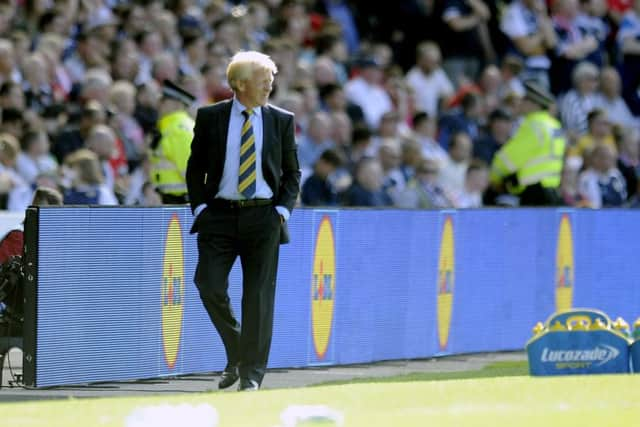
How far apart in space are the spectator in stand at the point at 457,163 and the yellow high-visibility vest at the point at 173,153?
5.60m

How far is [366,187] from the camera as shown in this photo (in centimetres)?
1814

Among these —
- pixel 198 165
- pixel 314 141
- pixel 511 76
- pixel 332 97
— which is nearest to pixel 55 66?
pixel 314 141

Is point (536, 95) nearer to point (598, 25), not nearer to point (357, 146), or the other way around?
point (357, 146)

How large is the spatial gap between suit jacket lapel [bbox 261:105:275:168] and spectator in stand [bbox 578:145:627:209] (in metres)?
9.92

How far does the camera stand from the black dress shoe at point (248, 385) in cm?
1195

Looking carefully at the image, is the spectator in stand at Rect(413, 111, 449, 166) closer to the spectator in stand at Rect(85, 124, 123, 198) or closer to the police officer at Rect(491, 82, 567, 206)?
the police officer at Rect(491, 82, 567, 206)

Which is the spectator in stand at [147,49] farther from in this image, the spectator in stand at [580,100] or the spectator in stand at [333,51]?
the spectator in stand at [580,100]

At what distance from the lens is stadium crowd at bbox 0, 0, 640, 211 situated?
1761 centimetres

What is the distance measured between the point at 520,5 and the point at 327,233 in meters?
10.8

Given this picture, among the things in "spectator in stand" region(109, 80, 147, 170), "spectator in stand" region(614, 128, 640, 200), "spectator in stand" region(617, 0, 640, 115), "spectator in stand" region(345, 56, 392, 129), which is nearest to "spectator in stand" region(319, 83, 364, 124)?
"spectator in stand" region(345, 56, 392, 129)

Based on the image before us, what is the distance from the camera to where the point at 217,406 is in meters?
10.4

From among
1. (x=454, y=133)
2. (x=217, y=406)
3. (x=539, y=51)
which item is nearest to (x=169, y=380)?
(x=217, y=406)

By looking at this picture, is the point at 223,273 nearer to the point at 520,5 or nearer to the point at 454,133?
the point at 454,133

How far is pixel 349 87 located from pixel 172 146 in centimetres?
718
